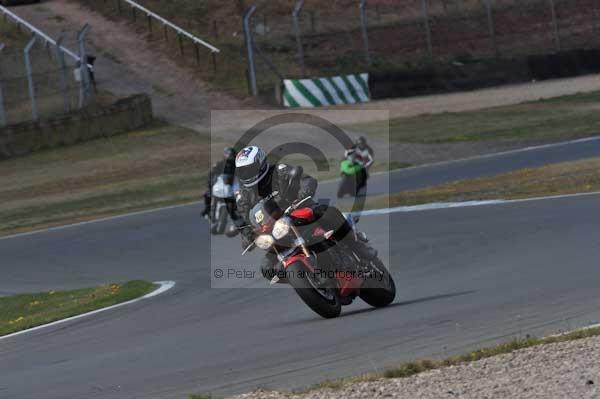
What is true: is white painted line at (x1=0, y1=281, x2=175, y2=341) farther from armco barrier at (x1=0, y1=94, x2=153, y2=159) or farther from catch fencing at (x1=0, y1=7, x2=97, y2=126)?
armco barrier at (x1=0, y1=94, x2=153, y2=159)

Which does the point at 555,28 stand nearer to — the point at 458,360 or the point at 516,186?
the point at 516,186

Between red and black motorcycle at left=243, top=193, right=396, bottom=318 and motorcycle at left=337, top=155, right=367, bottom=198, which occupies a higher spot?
red and black motorcycle at left=243, top=193, right=396, bottom=318

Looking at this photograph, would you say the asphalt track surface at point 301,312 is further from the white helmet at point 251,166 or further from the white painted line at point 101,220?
the white painted line at point 101,220

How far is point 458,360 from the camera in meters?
7.11

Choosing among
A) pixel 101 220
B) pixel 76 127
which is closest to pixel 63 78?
pixel 76 127

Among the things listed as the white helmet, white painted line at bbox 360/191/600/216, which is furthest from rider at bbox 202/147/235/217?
the white helmet

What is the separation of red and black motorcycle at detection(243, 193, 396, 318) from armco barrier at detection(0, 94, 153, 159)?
23270 mm

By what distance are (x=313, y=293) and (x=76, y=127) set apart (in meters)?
24.6

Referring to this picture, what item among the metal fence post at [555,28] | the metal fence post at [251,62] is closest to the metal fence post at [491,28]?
the metal fence post at [555,28]

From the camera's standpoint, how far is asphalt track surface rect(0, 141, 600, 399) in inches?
315

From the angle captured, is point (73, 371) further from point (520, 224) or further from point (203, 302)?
point (520, 224)

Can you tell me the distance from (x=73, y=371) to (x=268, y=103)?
27.6 metres

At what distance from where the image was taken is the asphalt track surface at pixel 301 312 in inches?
315

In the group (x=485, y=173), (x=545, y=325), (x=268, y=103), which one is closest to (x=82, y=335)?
(x=545, y=325)
